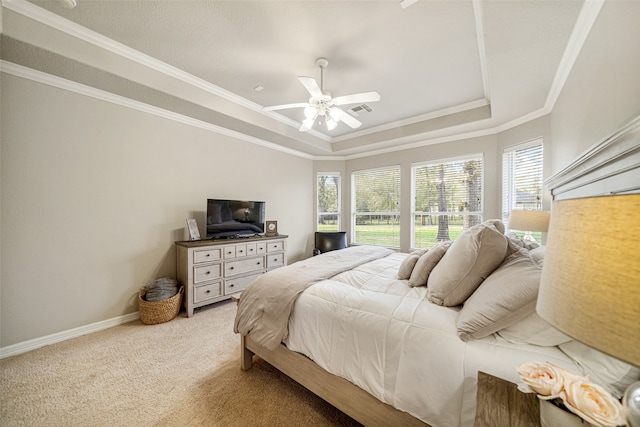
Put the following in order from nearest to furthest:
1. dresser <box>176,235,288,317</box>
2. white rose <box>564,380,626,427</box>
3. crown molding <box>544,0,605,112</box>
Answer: white rose <box>564,380,626,427</box> < crown molding <box>544,0,605,112</box> < dresser <box>176,235,288,317</box>

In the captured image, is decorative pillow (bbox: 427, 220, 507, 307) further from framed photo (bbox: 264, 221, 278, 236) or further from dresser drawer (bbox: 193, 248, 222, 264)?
framed photo (bbox: 264, 221, 278, 236)

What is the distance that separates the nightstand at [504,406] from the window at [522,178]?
2.98m

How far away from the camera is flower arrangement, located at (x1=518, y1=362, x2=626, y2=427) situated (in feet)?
1.86

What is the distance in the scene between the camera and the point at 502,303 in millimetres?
1051

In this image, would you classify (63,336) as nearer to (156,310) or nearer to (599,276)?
(156,310)

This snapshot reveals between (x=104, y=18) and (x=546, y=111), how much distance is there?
4.58 m

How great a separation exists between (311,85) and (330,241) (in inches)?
126

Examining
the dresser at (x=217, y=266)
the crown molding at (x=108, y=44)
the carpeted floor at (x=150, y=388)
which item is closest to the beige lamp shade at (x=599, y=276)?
the carpeted floor at (x=150, y=388)

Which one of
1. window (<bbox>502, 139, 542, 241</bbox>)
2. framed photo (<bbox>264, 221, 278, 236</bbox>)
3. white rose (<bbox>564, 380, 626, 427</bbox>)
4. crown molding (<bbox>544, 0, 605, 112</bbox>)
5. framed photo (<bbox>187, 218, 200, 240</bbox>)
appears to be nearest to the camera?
white rose (<bbox>564, 380, 626, 427</bbox>)

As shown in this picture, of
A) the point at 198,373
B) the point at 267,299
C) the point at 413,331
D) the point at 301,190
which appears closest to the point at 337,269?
the point at 267,299

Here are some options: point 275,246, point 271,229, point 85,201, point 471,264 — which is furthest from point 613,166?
point 85,201

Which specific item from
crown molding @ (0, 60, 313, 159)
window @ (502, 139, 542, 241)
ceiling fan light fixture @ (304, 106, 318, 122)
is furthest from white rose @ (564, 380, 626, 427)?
crown molding @ (0, 60, 313, 159)

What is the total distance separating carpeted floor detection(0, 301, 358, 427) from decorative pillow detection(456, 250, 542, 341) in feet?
3.38

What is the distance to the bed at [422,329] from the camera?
3.32 feet
